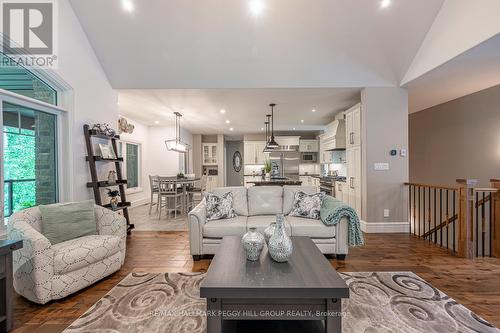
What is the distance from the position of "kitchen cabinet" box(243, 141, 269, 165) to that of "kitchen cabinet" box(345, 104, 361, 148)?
473cm

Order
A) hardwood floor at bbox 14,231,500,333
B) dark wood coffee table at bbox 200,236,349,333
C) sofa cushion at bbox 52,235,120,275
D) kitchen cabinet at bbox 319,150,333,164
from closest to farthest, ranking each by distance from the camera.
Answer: dark wood coffee table at bbox 200,236,349,333, hardwood floor at bbox 14,231,500,333, sofa cushion at bbox 52,235,120,275, kitchen cabinet at bbox 319,150,333,164

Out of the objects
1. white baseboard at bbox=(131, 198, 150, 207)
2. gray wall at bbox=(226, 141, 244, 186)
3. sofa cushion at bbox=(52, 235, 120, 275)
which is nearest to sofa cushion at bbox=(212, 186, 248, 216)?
sofa cushion at bbox=(52, 235, 120, 275)

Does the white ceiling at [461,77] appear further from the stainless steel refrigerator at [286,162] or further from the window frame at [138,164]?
the window frame at [138,164]

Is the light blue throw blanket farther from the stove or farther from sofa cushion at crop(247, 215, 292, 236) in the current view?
the stove

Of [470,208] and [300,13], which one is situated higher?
[300,13]

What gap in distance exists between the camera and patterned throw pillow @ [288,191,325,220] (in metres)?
3.43

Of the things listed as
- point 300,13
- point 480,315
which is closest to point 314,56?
point 300,13

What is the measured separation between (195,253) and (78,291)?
4.12 feet

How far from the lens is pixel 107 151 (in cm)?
414

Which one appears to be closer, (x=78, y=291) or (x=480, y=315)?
(x=480, y=315)

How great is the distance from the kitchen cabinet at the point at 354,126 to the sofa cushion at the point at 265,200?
212cm

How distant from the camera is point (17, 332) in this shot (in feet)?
6.07

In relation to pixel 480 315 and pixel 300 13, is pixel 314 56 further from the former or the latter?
pixel 480 315

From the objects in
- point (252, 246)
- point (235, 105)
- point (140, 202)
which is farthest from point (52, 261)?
point (140, 202)
